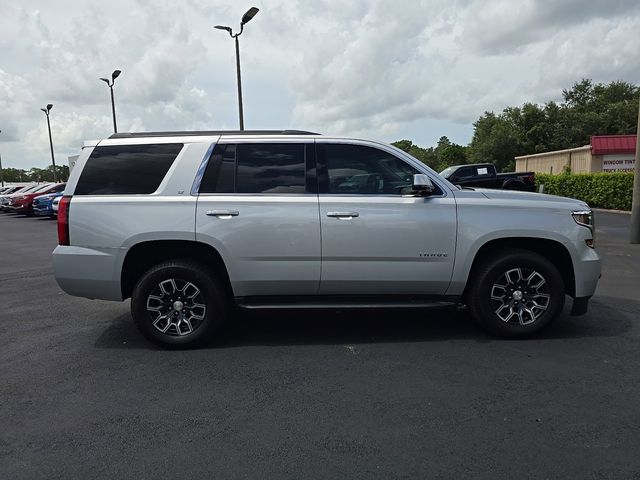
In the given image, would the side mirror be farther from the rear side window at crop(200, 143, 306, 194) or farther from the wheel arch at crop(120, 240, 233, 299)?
the wheel arch at crop(120, 240, 233, 299)

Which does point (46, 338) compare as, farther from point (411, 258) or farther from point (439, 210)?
point (439, 210)

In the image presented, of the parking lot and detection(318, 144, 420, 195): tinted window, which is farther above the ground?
detection(318, 144, 420, 195): tinted window

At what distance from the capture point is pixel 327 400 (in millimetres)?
3666

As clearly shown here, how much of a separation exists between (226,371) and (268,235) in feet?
4.02

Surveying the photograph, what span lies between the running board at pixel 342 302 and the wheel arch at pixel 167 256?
0.32 metres

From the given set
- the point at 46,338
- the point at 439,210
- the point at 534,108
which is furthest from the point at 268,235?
the point at 534,108

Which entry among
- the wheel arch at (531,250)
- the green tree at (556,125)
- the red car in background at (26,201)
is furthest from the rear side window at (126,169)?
the green tree at (556,125)

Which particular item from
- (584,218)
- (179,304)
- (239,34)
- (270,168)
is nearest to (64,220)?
(179,304)

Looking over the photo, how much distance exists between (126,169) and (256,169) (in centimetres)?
121

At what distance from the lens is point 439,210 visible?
4.73 meters

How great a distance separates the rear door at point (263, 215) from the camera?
4621mm

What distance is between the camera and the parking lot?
290cm

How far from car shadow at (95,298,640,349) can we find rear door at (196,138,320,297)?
56 centimetres

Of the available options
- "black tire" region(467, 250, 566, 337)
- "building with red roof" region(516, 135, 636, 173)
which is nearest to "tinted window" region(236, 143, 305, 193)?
"black tire" region(467, 250, 566, 337)
